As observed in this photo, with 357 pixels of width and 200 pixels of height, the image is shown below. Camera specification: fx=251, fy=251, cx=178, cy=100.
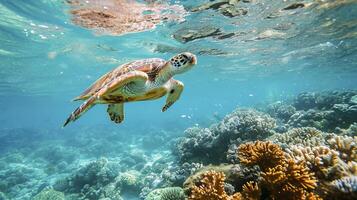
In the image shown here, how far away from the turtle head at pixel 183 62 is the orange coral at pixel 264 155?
2031mm

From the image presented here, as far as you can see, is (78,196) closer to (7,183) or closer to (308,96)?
(7,183)

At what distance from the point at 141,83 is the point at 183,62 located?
0.95m

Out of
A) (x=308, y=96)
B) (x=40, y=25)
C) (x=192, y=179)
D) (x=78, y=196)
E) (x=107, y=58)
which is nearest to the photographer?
(x=192, y=179)

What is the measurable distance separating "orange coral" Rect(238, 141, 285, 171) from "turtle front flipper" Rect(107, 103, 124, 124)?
3233mm

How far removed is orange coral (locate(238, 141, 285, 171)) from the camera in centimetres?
461

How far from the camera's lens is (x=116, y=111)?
6465 millimetres

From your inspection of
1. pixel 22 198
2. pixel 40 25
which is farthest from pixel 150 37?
pixel 22 198

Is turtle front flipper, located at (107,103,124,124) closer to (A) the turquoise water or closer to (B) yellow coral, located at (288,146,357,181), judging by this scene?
(B) yellow coral, located at (288,146,357,181)

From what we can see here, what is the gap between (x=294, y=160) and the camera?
14.7 feet

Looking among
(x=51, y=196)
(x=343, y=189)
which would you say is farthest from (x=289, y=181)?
(x=51, y=196)

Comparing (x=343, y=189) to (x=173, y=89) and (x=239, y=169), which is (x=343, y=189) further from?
(x=173, y=89)

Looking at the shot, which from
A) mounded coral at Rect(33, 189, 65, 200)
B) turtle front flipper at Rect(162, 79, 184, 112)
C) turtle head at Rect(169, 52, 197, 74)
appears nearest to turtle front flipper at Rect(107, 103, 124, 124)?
turtle front flipper at Rect(162, 79, 184, 112)

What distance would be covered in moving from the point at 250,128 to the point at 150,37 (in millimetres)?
12403

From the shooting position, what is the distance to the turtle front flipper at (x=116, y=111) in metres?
6.39
